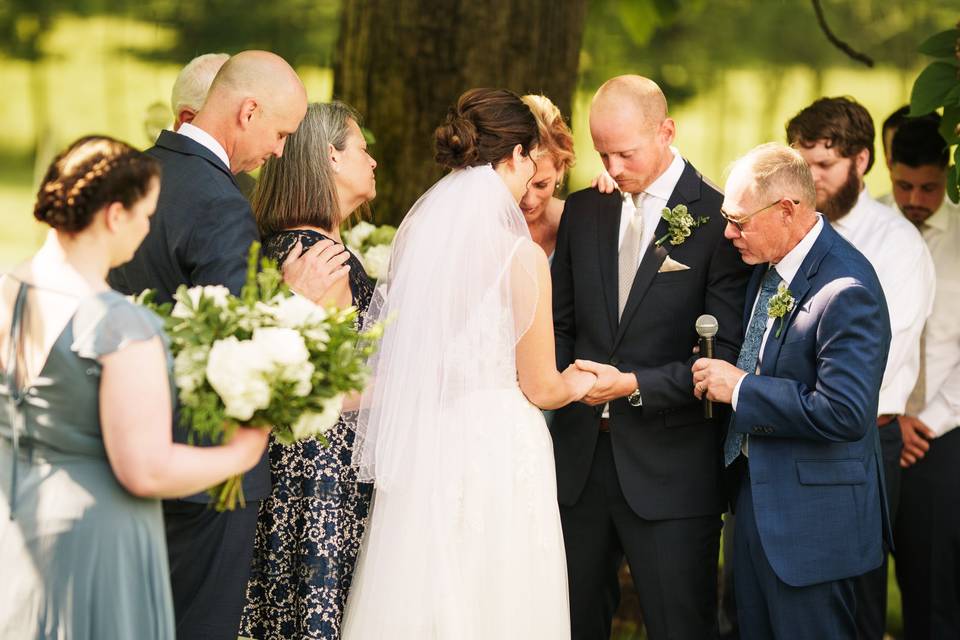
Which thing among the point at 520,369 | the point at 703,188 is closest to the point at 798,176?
the point at 703,188

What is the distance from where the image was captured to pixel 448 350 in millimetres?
4074

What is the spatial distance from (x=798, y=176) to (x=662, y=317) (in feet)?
2.46

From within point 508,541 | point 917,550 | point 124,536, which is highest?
point 124,536

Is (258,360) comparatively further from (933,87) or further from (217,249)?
(933,87)

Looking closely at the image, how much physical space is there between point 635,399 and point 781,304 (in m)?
0.69

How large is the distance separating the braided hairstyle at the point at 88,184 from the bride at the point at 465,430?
1.15 m

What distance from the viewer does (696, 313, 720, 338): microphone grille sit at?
165 inches

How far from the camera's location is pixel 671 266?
14.8 feet

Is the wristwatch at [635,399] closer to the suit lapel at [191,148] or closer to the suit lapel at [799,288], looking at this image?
the suit lapel at [799,288]

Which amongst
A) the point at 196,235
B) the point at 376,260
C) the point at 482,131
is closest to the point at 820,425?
the point at 482,131

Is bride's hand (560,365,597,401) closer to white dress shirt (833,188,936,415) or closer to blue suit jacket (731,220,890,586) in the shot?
blue suit jacket (731,220,890,586)

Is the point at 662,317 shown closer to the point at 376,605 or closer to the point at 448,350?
the point at 448,350

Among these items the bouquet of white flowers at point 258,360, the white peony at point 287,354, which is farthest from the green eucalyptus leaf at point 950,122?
the white peony at point 287,354

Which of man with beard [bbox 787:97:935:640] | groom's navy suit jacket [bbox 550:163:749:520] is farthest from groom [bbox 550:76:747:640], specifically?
man with beard [bbox 787:97:935:640]
